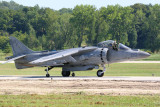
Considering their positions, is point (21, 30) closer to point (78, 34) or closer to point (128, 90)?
point (78, 34)

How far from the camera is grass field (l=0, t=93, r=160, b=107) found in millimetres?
15531

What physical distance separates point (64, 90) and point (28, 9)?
10888 cm

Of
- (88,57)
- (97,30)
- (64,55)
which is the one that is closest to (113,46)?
(88,57)

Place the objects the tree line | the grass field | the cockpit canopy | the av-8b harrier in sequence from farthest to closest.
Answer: the tree line → the cockpit canopy → the av-8b harrier → the grass field

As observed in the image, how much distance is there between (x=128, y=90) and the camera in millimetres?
19594

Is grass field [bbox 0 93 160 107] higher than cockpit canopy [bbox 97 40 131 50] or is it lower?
lower

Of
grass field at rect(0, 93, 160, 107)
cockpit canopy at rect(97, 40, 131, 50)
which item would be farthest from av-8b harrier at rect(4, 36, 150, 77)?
grass field at rect(0, 93, 160, 107)

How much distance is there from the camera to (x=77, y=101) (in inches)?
642

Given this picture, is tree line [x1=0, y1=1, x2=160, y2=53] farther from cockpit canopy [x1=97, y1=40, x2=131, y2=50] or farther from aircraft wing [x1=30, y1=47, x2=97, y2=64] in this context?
cockpit canopy [x1=97, y1=40, x2=131, y2=50]

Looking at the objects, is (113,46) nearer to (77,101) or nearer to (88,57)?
(88,57)

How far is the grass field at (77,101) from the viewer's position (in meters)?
15.5

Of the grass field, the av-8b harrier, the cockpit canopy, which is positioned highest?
the cockpit canopy

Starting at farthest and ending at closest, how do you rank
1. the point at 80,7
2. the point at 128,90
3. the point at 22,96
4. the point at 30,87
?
the point at 80,7 → the point at 30,87 → the point at 128,90 → the point at 22,96

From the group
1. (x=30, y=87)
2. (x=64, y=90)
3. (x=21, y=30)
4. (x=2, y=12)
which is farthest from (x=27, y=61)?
(x=2, y=12)
